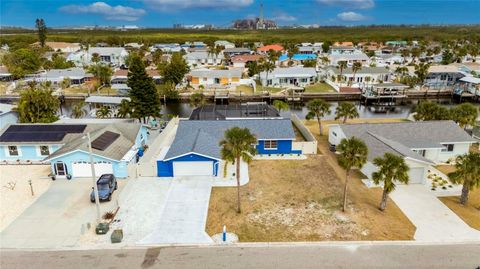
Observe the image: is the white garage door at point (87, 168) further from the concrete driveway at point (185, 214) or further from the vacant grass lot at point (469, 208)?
the vacant grass lot at point (469, 208)

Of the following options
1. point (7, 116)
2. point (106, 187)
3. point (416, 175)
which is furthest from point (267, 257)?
point (7, 116)

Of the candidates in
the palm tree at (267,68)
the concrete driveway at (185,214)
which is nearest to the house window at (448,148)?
the concrete driveway at (185,214)

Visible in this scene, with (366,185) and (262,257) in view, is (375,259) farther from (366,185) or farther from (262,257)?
(366,185)

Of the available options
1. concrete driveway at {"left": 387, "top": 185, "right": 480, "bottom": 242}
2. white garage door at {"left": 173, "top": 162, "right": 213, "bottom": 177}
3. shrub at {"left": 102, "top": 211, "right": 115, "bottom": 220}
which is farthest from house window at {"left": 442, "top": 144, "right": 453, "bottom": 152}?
shrub at {"left": 102, "top": 211, "right": 115, "bottom": 220}

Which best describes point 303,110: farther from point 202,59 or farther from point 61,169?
point 202,59

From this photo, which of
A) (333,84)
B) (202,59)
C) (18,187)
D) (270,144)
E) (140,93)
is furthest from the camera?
(202,59)

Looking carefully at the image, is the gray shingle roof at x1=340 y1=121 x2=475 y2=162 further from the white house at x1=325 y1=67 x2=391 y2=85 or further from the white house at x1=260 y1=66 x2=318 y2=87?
the white house at x1=325 y1=67 x2=391 y2=85
